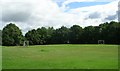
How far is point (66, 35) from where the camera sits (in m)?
142

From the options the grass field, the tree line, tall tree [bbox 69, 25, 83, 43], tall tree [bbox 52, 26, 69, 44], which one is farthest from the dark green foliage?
the grass field

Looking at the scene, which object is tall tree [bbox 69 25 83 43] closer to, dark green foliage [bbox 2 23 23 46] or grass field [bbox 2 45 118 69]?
dark green foliage [bbox 2 23 23 46]

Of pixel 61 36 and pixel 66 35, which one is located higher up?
pixel 66 35

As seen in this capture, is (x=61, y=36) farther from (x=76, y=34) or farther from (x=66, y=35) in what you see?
(x=76, y=34)

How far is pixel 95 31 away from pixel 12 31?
122ft

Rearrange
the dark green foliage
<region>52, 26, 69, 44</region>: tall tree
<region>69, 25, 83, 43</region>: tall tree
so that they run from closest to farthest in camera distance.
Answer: the dark green foliage → <region>69, 25, 83, 43</region>: tall tree → <region>52, 26, 69, 44</region>: tall tree

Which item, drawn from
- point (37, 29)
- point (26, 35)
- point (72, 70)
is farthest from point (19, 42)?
point (72, 70)

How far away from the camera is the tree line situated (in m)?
120

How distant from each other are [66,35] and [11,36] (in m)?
29.5

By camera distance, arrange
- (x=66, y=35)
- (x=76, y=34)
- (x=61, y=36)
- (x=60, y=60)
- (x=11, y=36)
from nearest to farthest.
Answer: (x=60, y=60) → (x=11, y=36) → (x=76, y=34) → (x=66, y=35) → (x=61, y=36)

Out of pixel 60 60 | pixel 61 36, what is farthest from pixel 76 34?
pixel 60 60

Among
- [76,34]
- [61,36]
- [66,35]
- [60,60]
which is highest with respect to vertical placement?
[76,34]

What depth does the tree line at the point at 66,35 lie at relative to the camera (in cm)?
12006

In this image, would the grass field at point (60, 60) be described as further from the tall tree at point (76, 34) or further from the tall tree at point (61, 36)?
the tall tree at point (61, 36)
